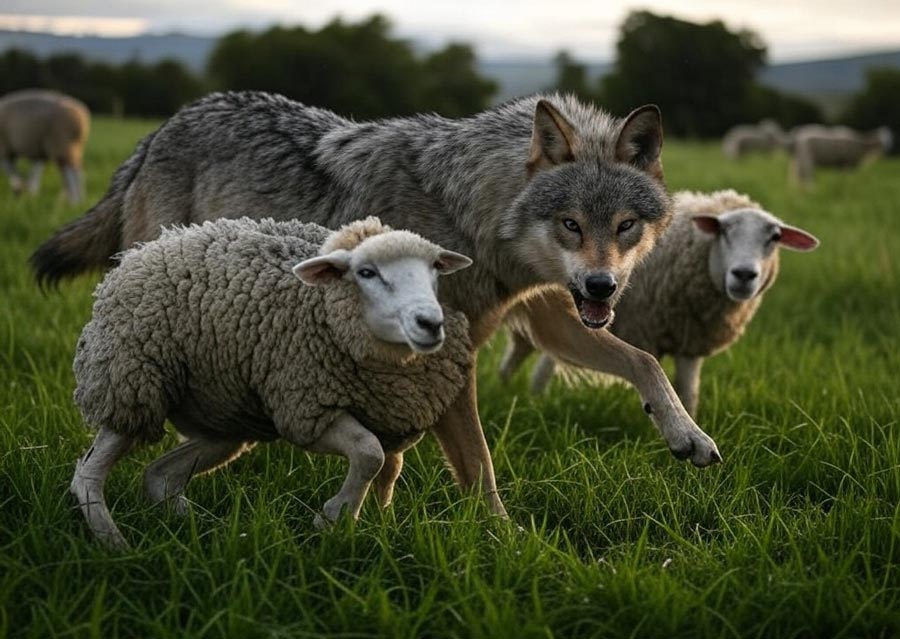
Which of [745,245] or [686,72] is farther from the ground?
[745,245]

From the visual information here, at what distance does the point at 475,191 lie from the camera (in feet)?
14.5

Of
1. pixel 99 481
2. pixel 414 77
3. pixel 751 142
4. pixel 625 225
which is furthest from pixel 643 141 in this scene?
pixel 414 77

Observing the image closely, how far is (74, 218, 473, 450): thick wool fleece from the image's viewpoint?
370 centimetres

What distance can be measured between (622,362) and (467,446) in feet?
2.59

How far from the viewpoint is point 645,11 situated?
214 feet

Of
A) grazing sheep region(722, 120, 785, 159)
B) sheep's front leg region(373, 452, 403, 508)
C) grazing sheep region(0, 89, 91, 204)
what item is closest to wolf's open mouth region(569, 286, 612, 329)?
sheep's front leg region(373, 452, 403, 508)

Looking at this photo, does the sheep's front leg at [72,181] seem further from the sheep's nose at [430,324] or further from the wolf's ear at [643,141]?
the sheep's nose at [430,324]

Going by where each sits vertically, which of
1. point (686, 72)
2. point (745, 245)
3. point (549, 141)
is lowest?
point (686, 72)

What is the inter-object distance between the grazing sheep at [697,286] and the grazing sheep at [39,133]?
10.1 meters

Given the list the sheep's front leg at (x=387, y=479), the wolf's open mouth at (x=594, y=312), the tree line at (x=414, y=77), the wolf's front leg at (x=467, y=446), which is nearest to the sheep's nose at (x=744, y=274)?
the wolf's open mouth at (x=594, y=312)

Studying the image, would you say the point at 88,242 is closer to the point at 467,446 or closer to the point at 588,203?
the point at 467,446

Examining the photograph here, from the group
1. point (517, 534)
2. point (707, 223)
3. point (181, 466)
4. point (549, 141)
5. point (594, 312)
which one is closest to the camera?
Result: point (517, 534)

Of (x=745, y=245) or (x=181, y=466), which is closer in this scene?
(x=181, y=466)

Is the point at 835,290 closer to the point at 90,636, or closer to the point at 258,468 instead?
the point at 258,468
